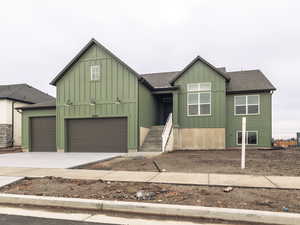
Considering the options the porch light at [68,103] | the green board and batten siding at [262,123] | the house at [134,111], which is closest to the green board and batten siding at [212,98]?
the house at [134,111]

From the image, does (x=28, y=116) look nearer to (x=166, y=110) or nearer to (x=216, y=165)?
(x=166, y=110)

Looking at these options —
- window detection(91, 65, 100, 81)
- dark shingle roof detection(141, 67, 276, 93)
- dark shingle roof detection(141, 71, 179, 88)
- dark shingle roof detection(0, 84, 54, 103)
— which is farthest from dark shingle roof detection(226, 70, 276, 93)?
dark shingle roof detection(0, 84, 54, 103)

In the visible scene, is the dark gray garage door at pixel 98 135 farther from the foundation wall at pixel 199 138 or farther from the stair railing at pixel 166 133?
the foundation wall at pixel 199 138

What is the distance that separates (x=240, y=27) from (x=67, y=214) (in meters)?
17.1

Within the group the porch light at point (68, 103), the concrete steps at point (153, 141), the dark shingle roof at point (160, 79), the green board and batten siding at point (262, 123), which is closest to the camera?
the concrete steps at point (153, 141)

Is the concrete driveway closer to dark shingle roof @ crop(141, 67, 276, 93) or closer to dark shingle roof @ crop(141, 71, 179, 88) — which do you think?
dark shingle roof @ crop(141, 71, 179, 88)

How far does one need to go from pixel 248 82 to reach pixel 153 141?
9.24 meters

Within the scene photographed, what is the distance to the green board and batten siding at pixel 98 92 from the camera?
13517 mm

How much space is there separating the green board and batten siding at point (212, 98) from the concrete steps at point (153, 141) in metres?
1.96

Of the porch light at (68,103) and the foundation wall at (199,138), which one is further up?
the porch light at (68,103)

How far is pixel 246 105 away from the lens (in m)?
15.1

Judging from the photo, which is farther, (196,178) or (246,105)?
(246,105)

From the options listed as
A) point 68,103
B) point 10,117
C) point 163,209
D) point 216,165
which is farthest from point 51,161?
point 10,117

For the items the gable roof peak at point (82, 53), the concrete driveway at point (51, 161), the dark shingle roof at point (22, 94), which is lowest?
the concrete driveway at point (51, 161)
